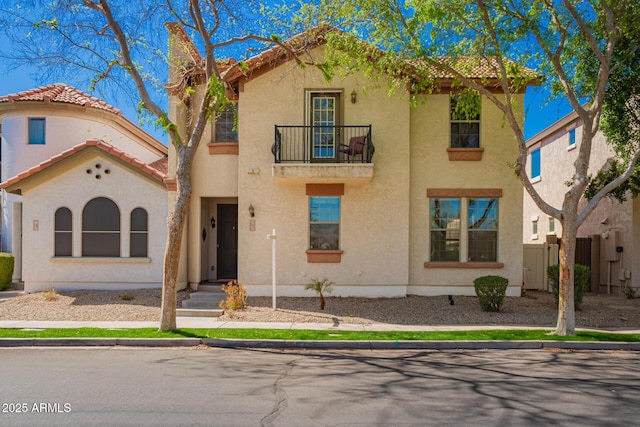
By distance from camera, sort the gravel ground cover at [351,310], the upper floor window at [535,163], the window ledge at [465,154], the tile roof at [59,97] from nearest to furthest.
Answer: the gravel ground cover at [351,310] < the window ledge at [465,154] < the tile roof at [59,97] < the upper floor window at [535,163]

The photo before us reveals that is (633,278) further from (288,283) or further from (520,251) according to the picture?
(288,283)

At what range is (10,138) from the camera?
58.7ft

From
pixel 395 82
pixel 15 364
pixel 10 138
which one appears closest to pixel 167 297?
pixel 15 364

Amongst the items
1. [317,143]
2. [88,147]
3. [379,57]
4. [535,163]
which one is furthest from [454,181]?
[535,163]

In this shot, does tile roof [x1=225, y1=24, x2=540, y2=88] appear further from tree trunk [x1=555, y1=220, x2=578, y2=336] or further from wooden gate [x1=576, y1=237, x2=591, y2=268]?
wooden gate [x1=576, y1=237, x2=591, y2=268]

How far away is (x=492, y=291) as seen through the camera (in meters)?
12.8

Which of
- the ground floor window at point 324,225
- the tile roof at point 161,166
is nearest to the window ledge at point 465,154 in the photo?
the ground floor window at point 324,225

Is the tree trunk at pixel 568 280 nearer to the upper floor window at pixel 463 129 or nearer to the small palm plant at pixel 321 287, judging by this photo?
the upper floor window at pixel 463 129

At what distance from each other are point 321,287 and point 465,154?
5.76 metres

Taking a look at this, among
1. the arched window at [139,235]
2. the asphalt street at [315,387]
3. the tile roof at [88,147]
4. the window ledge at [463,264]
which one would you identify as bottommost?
the asphalt street at [315,387]

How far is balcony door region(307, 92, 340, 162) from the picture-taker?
14.5 meters

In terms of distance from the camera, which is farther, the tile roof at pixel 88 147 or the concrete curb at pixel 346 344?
the tile roof at pixel 88 147

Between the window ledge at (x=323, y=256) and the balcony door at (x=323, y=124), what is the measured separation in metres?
2.65

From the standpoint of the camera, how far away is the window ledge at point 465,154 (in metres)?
14.6
